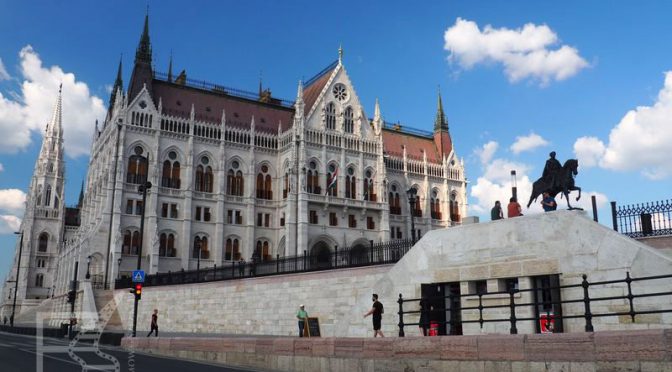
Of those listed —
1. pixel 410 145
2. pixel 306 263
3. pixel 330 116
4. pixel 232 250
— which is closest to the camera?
pixel 306 263

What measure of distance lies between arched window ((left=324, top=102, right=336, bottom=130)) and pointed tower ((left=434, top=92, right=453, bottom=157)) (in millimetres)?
22398

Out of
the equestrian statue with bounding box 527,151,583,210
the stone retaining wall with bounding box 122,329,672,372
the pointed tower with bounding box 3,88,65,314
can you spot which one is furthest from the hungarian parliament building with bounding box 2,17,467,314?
the equestrian statue with bounding box 527,151,583,210

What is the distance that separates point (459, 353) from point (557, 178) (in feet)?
26.1

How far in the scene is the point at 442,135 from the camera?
275 feet

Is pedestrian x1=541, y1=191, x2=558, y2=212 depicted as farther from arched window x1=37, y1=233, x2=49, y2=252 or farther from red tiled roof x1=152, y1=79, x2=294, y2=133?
arched window x1=37, y1=233, x2=49, y2=252

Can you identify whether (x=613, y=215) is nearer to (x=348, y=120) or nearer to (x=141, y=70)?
(x=348, y=120)

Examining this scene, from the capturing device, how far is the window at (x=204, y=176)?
196ft

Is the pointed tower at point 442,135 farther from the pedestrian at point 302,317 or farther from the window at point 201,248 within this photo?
the pedestrian at point 302,317

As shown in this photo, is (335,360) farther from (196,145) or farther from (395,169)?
(395,169)

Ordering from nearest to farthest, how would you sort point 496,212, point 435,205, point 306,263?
point 496,212 → point 306,263 → point 435,205

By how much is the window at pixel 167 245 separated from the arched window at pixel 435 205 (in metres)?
33.5

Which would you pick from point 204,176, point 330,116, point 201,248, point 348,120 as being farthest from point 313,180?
point 201,248

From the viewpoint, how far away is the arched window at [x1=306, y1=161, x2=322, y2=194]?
201ft

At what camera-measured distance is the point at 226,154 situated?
61.3m
